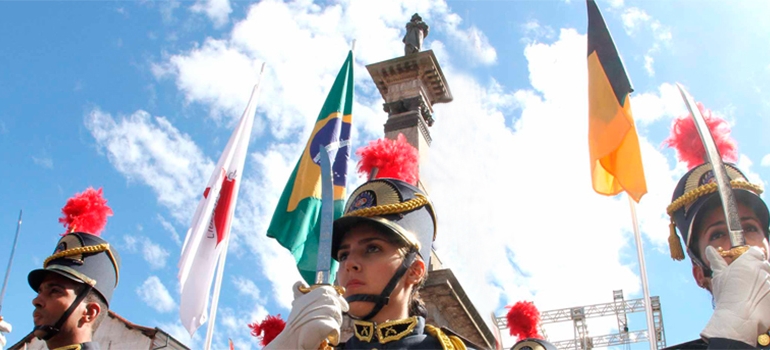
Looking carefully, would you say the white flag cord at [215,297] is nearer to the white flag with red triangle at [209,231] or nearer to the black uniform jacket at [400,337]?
the white flag with red triangle at [209,231]

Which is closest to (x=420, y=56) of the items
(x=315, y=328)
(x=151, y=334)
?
(x=151, y=334)

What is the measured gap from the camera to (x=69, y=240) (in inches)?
228

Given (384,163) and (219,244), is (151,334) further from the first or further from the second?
(384,163)

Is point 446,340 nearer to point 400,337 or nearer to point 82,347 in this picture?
point 400,337

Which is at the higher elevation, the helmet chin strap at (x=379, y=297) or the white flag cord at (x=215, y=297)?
the white flag cord at (x=215, y=297)

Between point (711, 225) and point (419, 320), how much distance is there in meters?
1.84

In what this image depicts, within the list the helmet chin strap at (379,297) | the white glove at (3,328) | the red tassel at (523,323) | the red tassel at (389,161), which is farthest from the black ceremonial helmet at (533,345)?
the white glove at (3,328)

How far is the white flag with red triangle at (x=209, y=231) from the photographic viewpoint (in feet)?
25.5

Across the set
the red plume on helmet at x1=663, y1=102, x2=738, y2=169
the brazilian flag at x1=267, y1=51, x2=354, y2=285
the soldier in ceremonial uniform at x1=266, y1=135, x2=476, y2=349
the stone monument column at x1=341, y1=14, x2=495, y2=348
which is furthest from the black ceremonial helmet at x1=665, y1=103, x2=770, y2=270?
the stone monument column at x1=341, y1=14, x2=495, y2=348

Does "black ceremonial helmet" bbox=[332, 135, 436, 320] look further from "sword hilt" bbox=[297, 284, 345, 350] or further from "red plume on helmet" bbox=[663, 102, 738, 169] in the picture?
"red plume on helmet" bbox=[663, 102, 738, 169]

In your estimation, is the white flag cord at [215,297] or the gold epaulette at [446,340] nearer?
the gold epaulette at [446,340]

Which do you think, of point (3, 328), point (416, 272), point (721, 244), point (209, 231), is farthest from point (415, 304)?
point (209, 231)

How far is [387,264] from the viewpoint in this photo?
13.2 feet

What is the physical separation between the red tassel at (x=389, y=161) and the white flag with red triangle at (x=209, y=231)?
3466 millimetres
